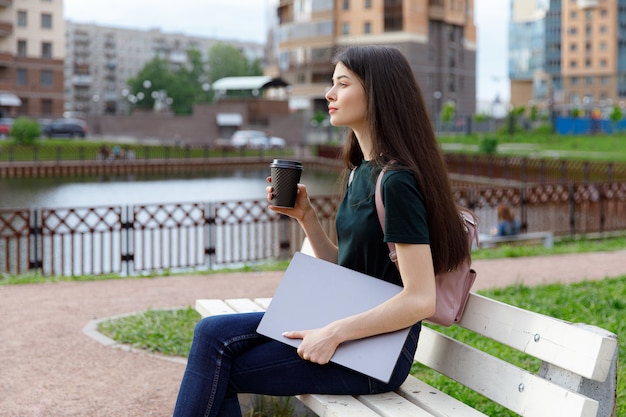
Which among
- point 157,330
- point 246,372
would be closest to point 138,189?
point 157,330

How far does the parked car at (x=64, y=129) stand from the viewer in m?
50.2

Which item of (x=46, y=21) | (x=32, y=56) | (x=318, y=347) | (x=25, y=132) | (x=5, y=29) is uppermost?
(x=46, y=21)

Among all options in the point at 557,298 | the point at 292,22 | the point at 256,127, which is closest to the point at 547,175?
the point at 557,298

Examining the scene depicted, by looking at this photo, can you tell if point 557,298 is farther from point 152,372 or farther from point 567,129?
point 567,129

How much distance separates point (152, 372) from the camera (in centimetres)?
491

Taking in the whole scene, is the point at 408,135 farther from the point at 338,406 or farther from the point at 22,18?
→ the point at 22,18

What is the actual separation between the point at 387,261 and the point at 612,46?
320 feet

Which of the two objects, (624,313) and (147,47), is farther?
(147,47)

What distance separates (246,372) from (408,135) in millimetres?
932

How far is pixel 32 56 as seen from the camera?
64.2m

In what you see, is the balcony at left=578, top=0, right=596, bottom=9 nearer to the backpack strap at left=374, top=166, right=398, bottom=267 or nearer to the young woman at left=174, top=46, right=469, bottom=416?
the young woman at left=174, top=46, right=469, bottom=416

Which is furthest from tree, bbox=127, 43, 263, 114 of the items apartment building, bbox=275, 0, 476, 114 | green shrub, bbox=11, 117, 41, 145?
green shrub, bbox=11, 117, 41, 145

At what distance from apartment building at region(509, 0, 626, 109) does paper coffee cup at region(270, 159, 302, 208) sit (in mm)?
88757

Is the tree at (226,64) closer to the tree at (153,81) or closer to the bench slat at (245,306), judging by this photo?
the tree at (153,81)
